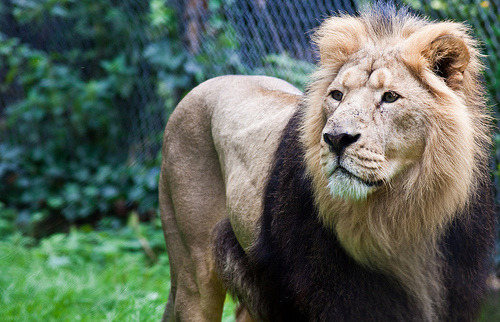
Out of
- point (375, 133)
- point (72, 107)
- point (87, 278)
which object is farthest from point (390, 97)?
point (72, 107)

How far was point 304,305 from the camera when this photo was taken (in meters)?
2.46

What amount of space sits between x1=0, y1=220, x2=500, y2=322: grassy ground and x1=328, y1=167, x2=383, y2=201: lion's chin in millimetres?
2320

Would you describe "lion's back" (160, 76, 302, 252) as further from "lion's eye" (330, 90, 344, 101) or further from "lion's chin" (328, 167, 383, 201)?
"lion's chin" (328, 167, 383, 201)

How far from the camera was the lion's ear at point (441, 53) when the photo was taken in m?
2.26

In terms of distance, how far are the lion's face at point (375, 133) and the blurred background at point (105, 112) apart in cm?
209

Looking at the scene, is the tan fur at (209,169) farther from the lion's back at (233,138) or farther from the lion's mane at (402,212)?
the lion's mane at (402,212)

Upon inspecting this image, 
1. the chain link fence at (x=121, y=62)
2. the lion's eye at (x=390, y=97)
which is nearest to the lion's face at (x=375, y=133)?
the lion's eye at (x=390, y=97)

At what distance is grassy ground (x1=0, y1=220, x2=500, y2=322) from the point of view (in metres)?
4.31

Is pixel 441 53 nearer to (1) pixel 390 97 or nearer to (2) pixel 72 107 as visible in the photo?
(1) pixel 390 97

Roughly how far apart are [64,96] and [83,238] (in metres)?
1.98

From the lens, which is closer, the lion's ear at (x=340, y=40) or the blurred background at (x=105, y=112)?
the lion's ear at (x=340, y=40)

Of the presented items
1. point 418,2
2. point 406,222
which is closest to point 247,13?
point 418,2

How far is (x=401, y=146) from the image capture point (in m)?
2.17

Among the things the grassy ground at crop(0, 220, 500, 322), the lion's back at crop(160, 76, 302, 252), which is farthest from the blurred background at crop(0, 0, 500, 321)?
the lion's back at crop(160, 76, 302, 252)
